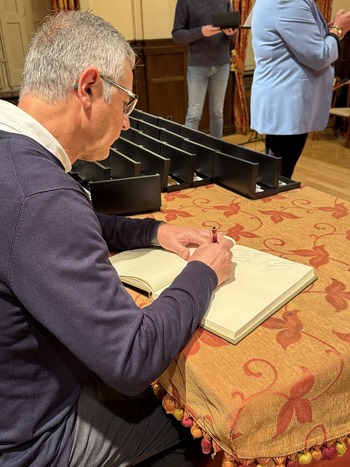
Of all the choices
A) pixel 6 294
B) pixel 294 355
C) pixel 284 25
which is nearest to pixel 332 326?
A: pixel 294 355

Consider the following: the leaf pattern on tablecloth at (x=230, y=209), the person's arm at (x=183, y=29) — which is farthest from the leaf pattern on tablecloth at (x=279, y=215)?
the person's arm at (x=183, y=29)

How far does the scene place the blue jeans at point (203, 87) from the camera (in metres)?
3.78

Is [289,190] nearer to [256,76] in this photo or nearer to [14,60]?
[256,76]

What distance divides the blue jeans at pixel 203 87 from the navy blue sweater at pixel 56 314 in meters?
3.22

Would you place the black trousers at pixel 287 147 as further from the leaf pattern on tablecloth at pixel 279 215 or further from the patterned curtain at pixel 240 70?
the patterned curtain at pixel 240 70

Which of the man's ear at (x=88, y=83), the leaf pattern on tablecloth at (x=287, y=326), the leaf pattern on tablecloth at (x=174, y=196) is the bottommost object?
the leaf pattern on tablecloth at (x=174, y=196)

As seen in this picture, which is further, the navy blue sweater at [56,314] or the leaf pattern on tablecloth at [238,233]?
the leaf pattern on tablecloth at [238,233]

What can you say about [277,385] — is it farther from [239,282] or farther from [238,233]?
[238,233]

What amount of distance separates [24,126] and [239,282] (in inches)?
19.9

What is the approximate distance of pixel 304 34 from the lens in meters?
1.84

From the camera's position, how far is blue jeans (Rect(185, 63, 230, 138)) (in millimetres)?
3783

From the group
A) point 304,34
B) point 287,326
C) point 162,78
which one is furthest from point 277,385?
point 162,78

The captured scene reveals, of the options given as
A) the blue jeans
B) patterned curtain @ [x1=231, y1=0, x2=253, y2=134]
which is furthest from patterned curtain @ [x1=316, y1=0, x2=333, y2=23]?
the blue jeans

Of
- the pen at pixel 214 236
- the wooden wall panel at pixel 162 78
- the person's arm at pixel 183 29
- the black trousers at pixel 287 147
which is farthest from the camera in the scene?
the wooden wall panel at pixel 162 78
